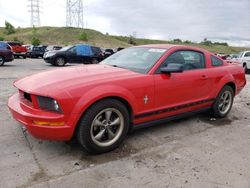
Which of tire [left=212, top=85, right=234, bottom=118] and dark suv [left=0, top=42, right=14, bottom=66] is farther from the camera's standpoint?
dark suv [left=0, top=42, right=14, bottom=66]

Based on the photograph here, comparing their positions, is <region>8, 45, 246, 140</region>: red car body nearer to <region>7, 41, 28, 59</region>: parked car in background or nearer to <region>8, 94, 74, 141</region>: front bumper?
<region>8, 94, 74, 141</region>: front bumper

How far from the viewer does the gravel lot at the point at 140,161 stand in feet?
10.6

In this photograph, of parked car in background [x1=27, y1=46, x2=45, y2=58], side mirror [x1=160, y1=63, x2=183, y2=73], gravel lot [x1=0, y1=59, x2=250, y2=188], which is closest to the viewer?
gravel lot [x1=0, y1=59, x2=250, y2=188]

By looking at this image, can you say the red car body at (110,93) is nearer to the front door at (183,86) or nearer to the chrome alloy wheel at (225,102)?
the front door at (183,86)

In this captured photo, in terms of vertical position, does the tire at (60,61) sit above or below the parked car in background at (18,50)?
below

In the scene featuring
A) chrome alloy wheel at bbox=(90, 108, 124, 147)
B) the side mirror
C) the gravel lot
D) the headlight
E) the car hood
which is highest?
the side mirror

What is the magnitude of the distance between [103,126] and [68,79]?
0.78 meters

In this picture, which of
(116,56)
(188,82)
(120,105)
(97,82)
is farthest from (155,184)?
(116,56)

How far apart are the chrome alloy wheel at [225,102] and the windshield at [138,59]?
1.83 meters

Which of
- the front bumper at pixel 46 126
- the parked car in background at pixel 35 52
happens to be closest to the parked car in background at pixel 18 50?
the parked car in background at pixel 35 52

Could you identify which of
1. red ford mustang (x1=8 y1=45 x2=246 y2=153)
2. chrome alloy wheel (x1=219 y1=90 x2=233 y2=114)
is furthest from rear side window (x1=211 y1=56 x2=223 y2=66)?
chrome alloy wheel (x1=219 y1=90 x2=233 y2=114)

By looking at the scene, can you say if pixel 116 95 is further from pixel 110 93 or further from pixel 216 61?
pixel 216 61

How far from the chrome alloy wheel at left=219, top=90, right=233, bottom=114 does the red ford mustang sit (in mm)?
260

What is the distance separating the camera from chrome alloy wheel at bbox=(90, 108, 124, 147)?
3820 millimetres
